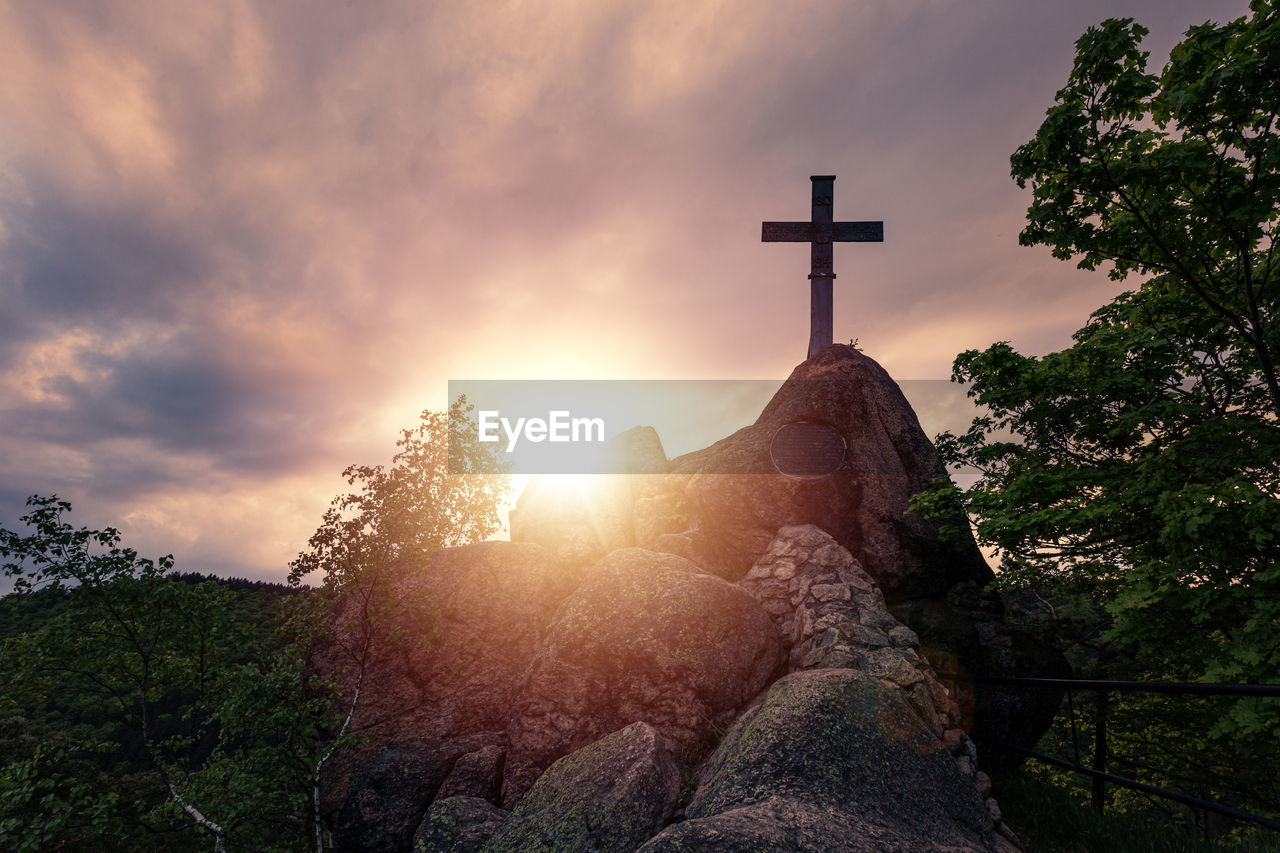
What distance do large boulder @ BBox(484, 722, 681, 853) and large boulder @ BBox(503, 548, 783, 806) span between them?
1095mm

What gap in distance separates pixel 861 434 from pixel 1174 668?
1037cm

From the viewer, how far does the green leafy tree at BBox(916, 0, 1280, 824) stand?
738cm

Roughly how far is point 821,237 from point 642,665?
10.9 m

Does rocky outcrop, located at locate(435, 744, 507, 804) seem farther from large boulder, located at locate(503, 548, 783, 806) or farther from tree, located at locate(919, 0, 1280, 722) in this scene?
tree, located at locate(919, 0, 1280, 722)

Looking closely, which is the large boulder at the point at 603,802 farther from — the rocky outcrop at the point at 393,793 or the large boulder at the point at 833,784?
the rocky outcrop at the point at 393,793

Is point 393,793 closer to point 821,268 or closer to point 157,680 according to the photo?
point 157,680

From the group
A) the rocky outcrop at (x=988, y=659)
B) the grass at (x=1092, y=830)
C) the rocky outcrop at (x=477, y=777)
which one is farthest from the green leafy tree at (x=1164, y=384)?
the rocky outcrop at (x=477, y=777)

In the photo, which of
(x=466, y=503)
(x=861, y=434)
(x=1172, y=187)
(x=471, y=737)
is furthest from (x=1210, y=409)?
(x=466, y=503)

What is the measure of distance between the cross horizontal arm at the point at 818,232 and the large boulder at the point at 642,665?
29.6 feet

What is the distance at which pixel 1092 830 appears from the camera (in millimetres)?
5812

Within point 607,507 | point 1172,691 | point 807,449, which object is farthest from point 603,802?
point 807,449

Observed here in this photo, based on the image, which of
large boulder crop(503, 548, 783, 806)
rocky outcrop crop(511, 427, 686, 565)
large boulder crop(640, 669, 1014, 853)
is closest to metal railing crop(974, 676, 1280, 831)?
large boulder crop(640, 669, 1014, 853)

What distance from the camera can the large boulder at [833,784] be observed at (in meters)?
3.84

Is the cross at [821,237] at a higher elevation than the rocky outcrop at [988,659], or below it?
higher
